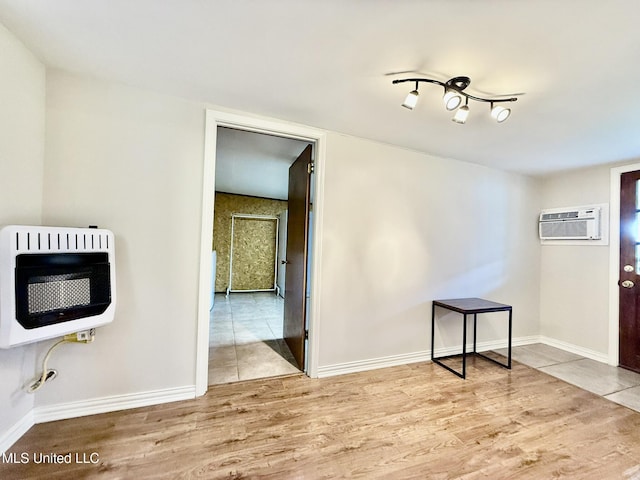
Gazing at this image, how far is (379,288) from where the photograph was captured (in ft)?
8.78

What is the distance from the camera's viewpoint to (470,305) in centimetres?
272

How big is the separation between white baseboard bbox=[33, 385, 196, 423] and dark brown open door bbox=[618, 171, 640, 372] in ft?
14.1

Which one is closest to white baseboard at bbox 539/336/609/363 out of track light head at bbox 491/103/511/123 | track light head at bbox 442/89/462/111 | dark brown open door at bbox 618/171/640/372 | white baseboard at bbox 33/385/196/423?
dark brown open door at bbox 618/171/640/372

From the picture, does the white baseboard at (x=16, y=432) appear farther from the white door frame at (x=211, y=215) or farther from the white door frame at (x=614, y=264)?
the white door frame at (x=614, y=264)

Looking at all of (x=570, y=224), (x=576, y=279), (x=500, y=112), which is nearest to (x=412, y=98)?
(x=500, y=112)

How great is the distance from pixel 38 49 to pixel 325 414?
113 inches

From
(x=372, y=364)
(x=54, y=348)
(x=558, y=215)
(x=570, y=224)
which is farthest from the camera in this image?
(x=558, y=215)

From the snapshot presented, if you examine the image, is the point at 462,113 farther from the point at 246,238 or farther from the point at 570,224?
the point at 246,238

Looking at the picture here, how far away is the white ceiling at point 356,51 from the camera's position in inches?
46.8

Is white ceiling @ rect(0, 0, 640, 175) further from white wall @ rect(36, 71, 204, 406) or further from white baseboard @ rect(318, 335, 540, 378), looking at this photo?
white baseboard @ rect(318, 335, 540, 378)

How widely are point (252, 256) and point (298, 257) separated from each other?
14.1 feet

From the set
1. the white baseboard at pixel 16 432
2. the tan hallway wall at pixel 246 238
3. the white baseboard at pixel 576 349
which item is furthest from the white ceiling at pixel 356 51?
the tan hallway wall at pixel 246 238

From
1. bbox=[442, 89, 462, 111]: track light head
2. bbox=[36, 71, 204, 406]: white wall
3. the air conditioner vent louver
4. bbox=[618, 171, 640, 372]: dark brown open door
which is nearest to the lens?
bbox=[442, 89, 462, 111]: track light head

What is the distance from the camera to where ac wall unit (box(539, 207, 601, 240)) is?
3.09 meters
